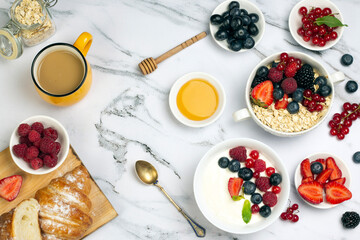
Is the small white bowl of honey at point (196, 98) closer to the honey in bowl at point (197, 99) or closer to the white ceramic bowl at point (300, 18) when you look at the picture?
the honey in bowl at point (197, 99)

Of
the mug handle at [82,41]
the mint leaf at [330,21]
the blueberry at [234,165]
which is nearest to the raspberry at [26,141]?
the mug handle at [82,41]

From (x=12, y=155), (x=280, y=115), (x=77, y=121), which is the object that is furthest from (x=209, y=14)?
(x=12, y=155)

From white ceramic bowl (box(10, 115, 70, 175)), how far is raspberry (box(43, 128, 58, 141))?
0.02 metres

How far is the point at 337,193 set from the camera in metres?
1.76

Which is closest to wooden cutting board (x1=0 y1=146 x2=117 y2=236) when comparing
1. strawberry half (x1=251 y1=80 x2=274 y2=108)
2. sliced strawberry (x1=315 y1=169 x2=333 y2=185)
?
strawberry half (x1=251 y1=80 x2=274 y2=108)

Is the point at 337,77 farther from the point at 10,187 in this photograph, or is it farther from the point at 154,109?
the point at 10,187

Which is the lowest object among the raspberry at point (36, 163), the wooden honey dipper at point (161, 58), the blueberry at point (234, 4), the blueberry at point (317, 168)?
the raspberry at point (36, 163)

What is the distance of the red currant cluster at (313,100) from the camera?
1.77m

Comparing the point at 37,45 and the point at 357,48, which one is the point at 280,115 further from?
the point at 37,45

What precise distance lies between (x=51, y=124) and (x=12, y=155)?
174 millimetres

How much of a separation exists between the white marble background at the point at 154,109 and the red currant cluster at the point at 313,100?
145 mm

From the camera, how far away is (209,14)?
6.46 ft

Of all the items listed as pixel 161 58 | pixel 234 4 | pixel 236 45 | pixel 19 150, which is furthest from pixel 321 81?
pixel 19 150

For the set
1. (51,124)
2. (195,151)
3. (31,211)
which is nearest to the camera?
(31,211)
